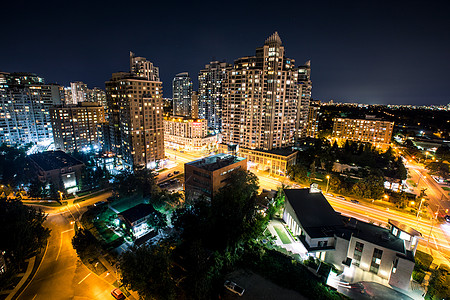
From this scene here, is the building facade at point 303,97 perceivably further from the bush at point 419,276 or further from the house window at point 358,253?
the bush at point 419,276

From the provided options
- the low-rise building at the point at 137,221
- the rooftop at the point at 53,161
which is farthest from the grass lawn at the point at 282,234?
the rooftop at the point at 53,161

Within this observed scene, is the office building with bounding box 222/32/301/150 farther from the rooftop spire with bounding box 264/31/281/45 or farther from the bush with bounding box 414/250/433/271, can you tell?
the bush with bounding box 414/250/433/271

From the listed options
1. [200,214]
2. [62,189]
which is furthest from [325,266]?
[62,189]

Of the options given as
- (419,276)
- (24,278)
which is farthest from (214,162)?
(419,276)

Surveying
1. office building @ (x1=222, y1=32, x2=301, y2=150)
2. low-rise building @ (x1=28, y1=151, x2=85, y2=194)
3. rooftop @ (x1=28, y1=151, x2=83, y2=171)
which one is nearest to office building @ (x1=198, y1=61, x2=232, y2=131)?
office building @ (x1=222, y1=32, x2=301, y2=150)

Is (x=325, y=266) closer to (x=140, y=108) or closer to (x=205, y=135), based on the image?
(x=140, y=108)
